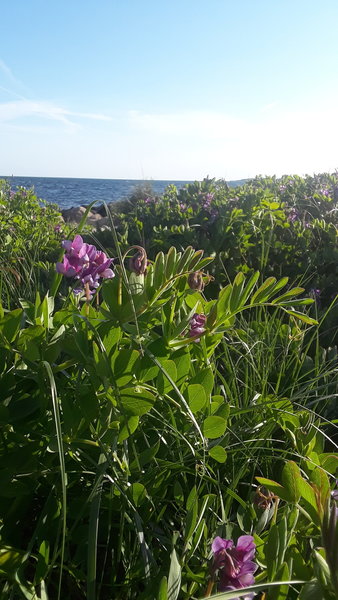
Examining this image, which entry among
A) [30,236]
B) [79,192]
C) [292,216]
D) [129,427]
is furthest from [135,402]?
[79,192]

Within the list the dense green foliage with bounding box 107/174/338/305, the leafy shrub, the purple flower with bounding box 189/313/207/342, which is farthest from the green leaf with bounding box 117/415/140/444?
the dense green foliage with bounding box 107/174/338/305

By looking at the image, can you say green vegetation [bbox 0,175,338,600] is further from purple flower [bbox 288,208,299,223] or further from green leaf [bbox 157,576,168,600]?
purple flower [bbox 288,208,299,223]

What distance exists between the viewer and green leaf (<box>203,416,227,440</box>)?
1198 mm

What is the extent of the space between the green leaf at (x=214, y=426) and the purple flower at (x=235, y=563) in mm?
302

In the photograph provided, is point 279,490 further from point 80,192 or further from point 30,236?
point 80,192

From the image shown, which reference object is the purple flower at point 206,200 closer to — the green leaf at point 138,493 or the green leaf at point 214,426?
the green leaf at point 214,426

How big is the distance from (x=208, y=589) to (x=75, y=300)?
811mm

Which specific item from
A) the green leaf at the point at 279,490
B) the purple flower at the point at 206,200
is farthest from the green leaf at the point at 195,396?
the purple flower at the point at 206,200

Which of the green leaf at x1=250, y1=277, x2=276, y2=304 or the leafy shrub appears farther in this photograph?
the green leaf at x1=250, y1=277, x2=276, y2=304

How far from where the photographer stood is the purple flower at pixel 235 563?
896 mm

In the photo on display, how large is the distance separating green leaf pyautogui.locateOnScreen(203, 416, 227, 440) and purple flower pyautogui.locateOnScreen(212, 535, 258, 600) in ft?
0.99

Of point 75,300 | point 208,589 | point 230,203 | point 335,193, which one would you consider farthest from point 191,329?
point 335,193

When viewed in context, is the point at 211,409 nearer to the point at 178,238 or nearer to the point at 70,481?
the point at 70,481

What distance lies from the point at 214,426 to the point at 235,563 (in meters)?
0.33
